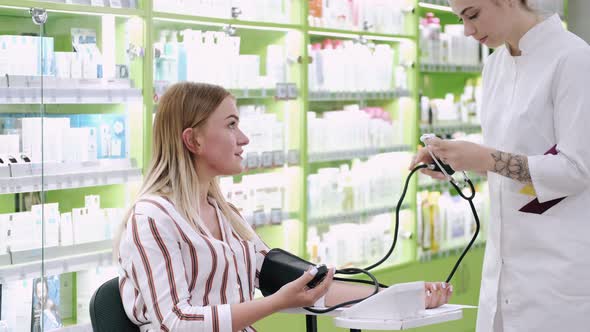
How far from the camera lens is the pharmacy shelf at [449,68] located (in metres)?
5.38

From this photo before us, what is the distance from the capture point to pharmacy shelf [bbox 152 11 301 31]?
12.3 ft

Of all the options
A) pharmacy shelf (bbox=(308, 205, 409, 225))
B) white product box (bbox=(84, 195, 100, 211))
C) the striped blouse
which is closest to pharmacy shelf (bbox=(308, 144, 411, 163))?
pharmacy shelf (bbox=(308, 205, 409, 225))

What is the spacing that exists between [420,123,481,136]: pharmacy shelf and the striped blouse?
11.1ft

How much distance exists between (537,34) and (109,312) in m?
1.44

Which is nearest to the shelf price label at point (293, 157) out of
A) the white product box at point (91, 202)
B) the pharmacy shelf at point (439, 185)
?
the white product box at point (91, 202)

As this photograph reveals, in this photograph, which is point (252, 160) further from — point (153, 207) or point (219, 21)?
point (153, 207)

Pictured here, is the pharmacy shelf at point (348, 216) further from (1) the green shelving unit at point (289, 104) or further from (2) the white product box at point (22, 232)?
(2) the white product box at point (22, 232)

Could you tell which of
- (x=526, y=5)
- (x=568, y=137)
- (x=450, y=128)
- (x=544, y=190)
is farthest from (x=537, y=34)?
(x=450, y=128)

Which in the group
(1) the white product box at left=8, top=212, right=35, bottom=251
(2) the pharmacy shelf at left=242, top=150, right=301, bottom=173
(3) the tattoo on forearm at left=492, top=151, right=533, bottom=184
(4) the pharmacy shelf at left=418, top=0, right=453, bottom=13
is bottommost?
(1) the white product box at left=8, top=212, right=35, bottom=251

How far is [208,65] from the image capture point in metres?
4.04

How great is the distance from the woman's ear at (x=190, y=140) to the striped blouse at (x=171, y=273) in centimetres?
19

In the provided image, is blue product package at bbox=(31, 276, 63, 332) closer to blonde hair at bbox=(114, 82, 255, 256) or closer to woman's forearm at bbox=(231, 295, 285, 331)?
blonde hair at bbox=(114, 82, 255, 256)

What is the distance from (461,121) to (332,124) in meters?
1.47

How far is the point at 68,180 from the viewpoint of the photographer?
11.4 feet
